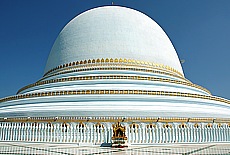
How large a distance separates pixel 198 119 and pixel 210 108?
2264mm

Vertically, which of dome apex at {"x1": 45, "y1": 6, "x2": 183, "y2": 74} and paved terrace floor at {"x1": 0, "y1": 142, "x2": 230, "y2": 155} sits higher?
dome apex at {"x1": 45, "y1": 6, "x2": 183, "y2": 74}

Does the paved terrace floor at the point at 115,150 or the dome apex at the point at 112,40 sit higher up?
the dome apex at the point at 112,40

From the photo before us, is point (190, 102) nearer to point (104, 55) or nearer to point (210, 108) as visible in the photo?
point (210, 108)

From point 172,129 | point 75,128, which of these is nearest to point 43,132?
point 75,128

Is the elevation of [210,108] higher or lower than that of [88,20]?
lower

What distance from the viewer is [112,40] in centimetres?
1709

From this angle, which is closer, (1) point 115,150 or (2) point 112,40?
(1) point 115,150

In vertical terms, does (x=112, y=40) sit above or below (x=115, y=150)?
above

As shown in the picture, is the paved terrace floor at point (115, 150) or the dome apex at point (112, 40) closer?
the paved terrace floor at point (115, 150)

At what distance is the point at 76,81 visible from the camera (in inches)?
569

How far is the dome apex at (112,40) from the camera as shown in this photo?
16.8 meters

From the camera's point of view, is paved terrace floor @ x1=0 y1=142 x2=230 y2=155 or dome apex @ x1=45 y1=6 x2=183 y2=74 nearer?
paved terrace floor @ x1=0 y1=142 x2=230 y2=155

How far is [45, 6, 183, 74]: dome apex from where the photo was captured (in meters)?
16.8

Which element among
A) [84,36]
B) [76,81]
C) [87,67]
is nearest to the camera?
[76,81]
